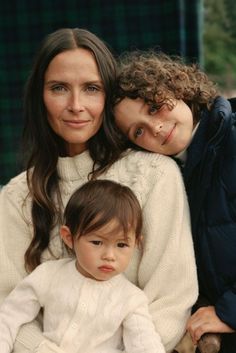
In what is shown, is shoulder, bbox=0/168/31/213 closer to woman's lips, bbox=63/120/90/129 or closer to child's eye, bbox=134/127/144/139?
woman's lips, bbox=63/120/90/129

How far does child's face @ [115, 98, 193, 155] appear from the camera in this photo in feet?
8.70

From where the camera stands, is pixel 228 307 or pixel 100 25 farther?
pixel 100 25

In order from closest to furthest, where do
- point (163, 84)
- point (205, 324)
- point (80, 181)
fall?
point (205, 324) < point (163, 84) < point (80, 181)

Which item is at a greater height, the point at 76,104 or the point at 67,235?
the point at 76,104

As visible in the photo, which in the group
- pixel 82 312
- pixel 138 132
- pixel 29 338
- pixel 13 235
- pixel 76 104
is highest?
pixel 76 104

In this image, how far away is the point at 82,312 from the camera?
2445 mm

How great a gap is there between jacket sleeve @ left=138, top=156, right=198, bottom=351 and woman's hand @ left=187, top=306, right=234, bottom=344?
4 cm

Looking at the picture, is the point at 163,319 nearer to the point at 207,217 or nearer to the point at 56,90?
the point at 207,217

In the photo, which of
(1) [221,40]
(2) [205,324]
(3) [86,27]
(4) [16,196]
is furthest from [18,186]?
(1) [221,40]

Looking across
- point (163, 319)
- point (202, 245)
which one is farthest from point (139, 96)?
point (163, 319)

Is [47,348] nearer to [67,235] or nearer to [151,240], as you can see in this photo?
[67,235]

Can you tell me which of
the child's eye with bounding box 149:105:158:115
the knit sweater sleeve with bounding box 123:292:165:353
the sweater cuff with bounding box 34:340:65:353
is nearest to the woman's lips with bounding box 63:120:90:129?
the child's eye with bounding box 149:105:158:115

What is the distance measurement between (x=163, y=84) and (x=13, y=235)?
79cm

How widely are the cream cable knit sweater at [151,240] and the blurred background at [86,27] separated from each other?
1215 millimetres
